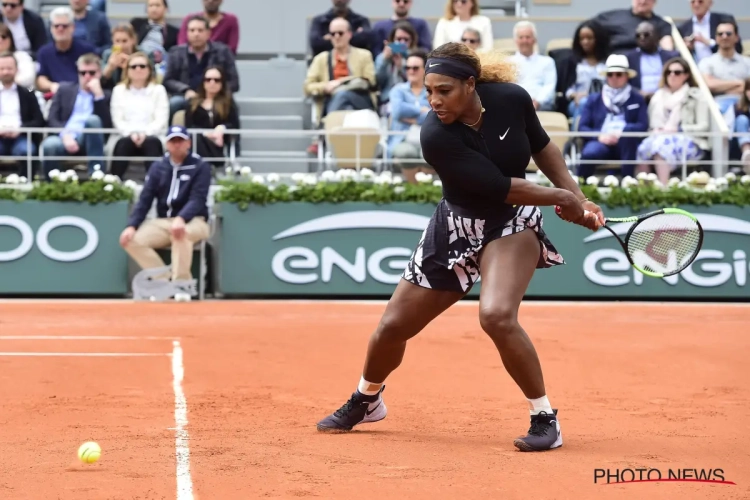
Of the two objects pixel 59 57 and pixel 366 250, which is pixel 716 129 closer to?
pixel 366 250

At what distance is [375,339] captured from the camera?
583 centimetres

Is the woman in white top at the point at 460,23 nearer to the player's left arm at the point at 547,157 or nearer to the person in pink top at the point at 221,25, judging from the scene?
the person in pink top at the point at 221,25

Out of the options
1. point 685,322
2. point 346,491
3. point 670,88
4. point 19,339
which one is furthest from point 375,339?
point 670,88

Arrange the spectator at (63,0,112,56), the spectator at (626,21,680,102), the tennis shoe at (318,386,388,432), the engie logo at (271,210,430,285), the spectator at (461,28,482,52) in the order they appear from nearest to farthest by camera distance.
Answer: the tennis shoe at (318,386,388,432)
the engie logo at (271,210,430,285)
the spectator at (461,28,482,52)
the spectator at (626,21,680,102)
the spectator at (63,0,112,56)

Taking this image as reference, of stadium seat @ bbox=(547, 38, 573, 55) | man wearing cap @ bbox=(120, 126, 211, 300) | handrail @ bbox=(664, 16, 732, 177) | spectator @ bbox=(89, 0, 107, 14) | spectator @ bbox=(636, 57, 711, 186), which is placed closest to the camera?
man wearing cap @ bbox=(120, 126, 211, 300)

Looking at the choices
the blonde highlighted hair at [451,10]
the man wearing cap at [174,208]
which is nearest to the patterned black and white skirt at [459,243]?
the man wearing cap at [174,208]

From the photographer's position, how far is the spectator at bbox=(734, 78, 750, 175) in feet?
45.0

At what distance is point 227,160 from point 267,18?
5.39m

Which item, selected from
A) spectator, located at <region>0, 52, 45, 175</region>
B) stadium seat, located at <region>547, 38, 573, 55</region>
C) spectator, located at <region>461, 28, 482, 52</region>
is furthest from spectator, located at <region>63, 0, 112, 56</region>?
stadium seat, located at <region>547, 38, 573, 55</region>

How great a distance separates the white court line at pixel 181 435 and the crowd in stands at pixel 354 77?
5097mm

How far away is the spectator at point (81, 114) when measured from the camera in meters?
13.6

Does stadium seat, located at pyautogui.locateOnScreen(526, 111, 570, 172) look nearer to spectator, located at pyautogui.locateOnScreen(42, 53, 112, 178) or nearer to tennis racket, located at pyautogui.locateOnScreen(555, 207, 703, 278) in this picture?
spectator, located at pyautogui.locateOnScreen(42, 53, 112, 178)

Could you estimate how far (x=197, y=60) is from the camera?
14.8 metres

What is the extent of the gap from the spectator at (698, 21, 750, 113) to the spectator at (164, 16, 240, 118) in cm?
598
